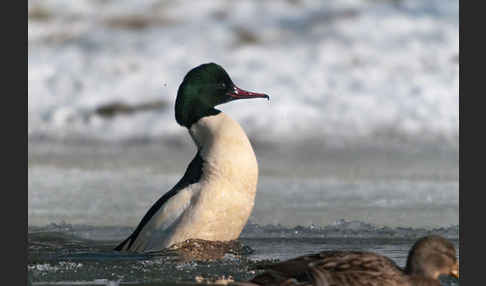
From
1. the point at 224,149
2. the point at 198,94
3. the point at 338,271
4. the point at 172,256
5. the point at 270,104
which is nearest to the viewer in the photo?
the point at 338,271

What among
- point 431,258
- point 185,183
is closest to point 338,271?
point 431,258

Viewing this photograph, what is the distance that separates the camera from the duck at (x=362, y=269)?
4.52 metres

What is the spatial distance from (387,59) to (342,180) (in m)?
4.30

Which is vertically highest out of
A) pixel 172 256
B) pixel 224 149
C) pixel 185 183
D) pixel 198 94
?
pixel 198 94

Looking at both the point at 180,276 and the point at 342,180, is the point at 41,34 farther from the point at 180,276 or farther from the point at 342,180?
the point at 180,276

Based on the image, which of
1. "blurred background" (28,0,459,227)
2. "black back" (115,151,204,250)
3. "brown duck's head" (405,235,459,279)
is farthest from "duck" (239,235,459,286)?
"blurred background" (28,0,459,227)

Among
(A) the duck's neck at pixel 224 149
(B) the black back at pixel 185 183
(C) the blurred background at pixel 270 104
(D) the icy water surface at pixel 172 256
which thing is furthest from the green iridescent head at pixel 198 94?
(C) the blurred background at pixel 270 104

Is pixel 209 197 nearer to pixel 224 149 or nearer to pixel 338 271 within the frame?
pixel 224 149

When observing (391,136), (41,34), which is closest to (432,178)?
(391,136)

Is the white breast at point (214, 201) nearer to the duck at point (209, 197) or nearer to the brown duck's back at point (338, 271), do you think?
the duck at point (209, 197)

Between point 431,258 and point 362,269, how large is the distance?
13.3 inches

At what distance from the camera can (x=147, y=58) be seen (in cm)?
1345

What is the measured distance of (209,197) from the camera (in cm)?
613

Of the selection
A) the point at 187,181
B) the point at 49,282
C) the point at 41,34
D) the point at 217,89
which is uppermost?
the point at 41,34
